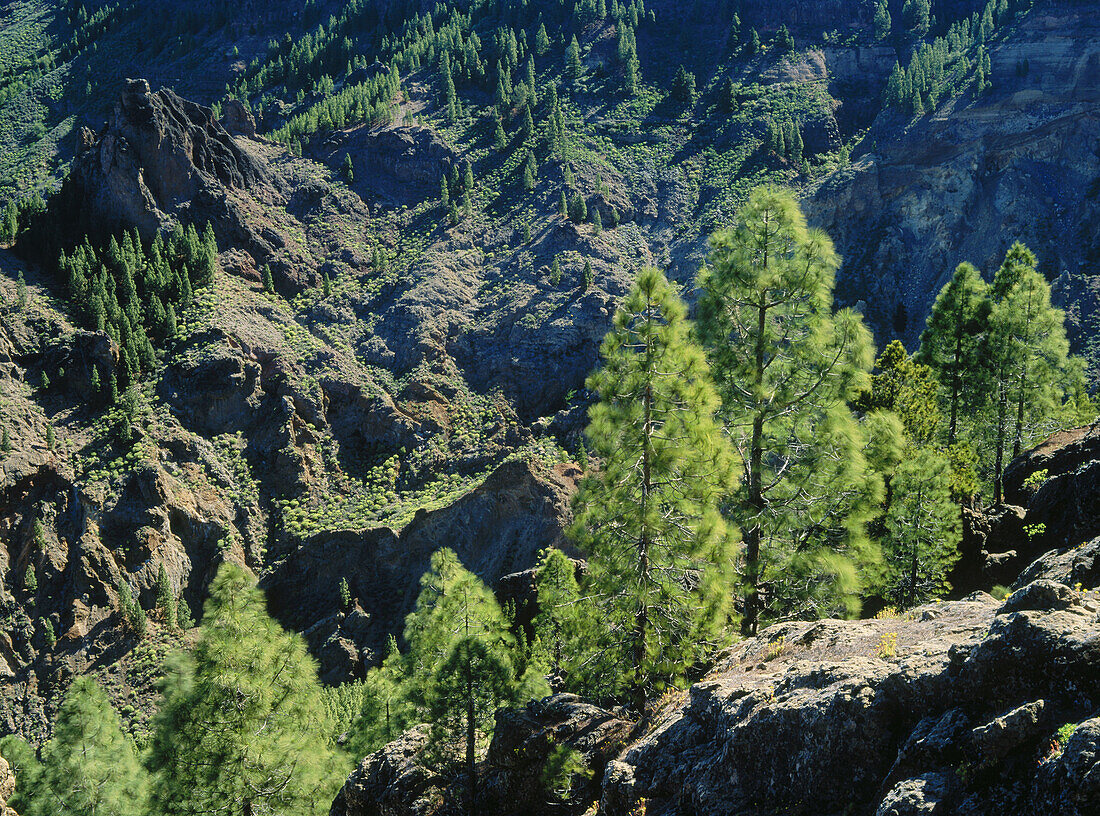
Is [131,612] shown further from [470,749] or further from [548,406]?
[470,749]

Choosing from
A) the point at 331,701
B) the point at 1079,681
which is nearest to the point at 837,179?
the point at 331,701

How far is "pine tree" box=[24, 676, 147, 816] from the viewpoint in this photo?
23.3 meters

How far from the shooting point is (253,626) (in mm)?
17797

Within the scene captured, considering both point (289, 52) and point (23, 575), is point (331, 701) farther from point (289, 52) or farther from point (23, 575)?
point (289, 52)

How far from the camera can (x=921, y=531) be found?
73.9ft

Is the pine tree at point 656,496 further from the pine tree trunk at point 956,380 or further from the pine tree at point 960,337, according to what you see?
the pine tree at point 960,337

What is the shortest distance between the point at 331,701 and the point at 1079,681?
1800 inches

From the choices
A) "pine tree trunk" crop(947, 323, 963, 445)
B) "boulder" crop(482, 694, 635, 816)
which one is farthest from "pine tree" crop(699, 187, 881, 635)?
"pine tree trunk" crop(947, 323, 963, 445)

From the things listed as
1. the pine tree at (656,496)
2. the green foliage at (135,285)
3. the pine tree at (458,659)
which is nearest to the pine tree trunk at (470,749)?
the pine tree at (458,659)

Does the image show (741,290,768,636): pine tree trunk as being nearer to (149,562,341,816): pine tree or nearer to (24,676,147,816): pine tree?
(149,562,341,816): pine tree

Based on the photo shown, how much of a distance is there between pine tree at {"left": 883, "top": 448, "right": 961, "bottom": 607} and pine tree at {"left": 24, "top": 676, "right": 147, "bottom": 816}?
78.9ft

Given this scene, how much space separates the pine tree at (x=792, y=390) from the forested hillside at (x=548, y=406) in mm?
99

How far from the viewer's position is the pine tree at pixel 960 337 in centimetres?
3238

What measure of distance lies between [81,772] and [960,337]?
119ft
